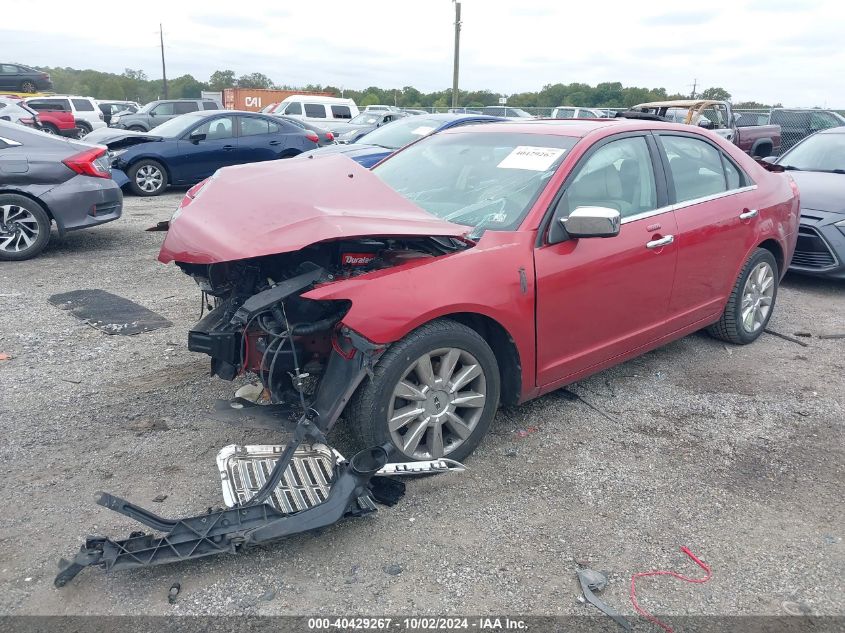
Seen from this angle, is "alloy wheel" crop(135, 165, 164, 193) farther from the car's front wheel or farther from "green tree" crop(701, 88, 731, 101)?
"green tree" crop(701, 88, 731, 101)

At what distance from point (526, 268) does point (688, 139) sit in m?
2.01

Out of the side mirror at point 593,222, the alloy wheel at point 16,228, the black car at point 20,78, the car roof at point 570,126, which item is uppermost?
the black car at point 20,78

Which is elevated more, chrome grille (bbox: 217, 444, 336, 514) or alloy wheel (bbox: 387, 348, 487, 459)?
alloy wheel (bbox: 387, 348, 487, 459)

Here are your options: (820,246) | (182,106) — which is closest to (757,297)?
(820,246)

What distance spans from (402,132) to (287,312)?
7.31 metres

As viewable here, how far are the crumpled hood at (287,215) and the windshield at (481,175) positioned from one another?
0.45 meters

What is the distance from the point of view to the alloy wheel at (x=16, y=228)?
740cm

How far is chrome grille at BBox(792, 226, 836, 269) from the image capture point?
6.83 m

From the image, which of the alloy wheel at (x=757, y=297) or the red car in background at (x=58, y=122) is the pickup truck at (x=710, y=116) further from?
the red car in background at (x=58, y=122)

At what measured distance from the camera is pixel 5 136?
7.56 meters

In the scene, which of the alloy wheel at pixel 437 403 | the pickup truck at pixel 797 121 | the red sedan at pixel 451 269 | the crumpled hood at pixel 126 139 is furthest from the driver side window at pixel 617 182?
the pickup truck at pixel 797 121

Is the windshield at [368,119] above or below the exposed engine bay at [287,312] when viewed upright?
above

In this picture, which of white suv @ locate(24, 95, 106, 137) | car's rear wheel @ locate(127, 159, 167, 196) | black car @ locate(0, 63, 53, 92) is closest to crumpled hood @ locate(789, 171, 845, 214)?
car's rear wheel @ locate(127, 159, 167, 196)

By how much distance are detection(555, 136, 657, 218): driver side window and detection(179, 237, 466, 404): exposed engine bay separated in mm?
894
